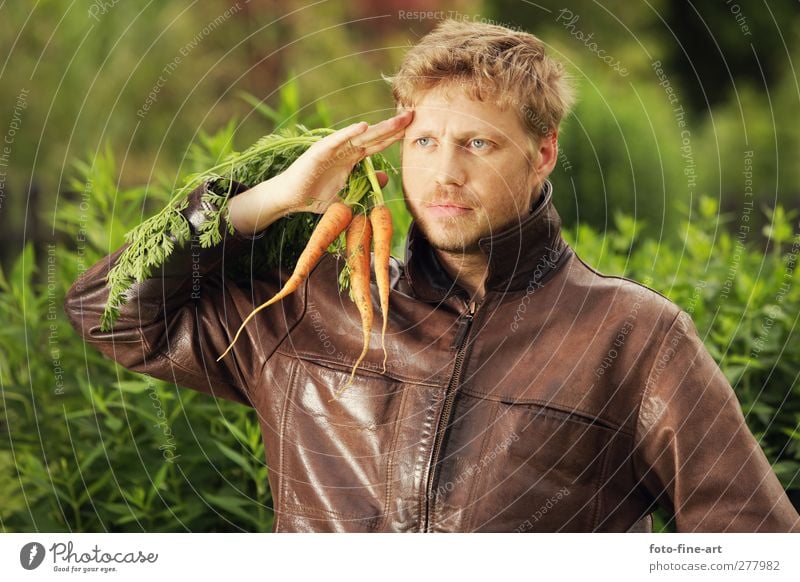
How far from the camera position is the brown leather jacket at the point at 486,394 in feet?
6.56

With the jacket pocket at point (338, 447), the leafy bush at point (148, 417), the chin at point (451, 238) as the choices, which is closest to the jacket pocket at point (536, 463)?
the jacket pocket at point (338, 447)

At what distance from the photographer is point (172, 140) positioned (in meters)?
6.81

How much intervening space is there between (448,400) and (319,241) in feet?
1.31

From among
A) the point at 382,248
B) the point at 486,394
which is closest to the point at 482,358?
the point at 486,394

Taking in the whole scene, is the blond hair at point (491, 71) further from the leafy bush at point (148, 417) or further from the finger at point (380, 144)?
the leafy bush at point (148, 417)

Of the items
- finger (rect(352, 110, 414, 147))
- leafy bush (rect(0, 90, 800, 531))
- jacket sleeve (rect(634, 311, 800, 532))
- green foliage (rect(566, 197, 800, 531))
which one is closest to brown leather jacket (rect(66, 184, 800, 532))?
jacket sleeve (rect(634, 311, 800, 532))

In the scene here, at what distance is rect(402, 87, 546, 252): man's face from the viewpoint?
6.54ft

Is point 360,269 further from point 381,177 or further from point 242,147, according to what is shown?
point 242,147

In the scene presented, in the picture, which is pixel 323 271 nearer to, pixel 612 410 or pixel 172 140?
pixel 612 410

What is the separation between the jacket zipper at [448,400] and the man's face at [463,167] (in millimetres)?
148

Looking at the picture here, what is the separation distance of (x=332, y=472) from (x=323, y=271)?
0.42 m

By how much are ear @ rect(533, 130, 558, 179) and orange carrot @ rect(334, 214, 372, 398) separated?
0.36 m

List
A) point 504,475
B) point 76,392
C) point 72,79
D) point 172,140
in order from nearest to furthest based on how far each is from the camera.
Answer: point 504,475
point 76,392
point 72,79
point 172,140
